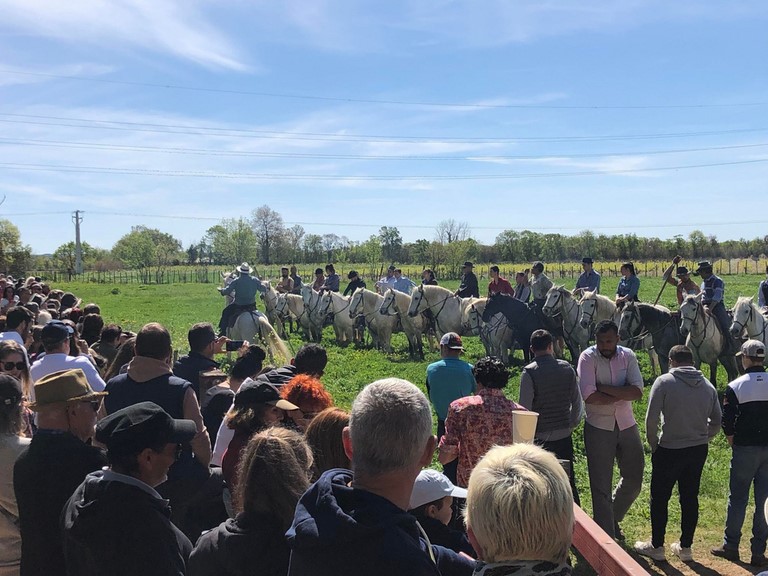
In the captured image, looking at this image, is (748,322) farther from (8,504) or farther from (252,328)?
(8,504)

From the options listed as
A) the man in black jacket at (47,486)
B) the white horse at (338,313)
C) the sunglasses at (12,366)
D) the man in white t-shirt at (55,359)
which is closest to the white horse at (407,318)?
the white horse at (338,313)

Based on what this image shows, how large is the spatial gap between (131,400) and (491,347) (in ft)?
41.7

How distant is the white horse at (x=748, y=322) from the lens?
12.1 metres

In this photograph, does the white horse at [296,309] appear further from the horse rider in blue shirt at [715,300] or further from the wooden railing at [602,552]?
the wooden railing at [602,552]

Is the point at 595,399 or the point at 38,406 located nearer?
the point at 38,406

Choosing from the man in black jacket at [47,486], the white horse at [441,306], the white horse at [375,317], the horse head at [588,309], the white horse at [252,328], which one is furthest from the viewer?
the white horse at [375,317]

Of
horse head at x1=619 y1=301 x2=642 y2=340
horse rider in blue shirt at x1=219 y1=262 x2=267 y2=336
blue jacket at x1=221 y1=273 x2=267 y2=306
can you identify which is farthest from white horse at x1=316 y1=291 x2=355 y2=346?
horse head at x1=619 y1=301 x2=642 y2=340

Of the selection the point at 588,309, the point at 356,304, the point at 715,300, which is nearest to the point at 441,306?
the point at 356,304

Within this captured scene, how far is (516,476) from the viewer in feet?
6.40

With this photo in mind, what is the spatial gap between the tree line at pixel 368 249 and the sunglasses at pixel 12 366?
208ft

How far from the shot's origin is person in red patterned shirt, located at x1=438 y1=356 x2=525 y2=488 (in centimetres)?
436

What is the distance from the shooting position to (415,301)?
17.7m

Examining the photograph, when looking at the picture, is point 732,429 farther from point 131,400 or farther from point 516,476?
point 131,400

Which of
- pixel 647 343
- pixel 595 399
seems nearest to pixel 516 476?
pixel 595 399
